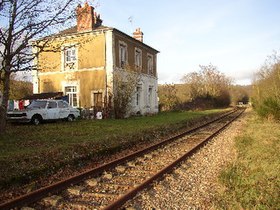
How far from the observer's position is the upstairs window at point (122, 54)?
97.0ft

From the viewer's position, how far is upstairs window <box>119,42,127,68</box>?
2958 cm

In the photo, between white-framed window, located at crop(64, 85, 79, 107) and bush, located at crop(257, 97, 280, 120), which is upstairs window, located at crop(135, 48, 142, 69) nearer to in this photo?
white-framed window, located at crop(64, 85, 79, 107)

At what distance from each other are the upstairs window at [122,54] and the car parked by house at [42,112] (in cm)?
750

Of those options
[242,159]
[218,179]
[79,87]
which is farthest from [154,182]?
[79,87]

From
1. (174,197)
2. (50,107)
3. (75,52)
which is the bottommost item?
(174,197)

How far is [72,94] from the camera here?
29.8m

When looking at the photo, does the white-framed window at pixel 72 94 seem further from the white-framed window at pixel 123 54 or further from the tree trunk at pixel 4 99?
the tree trunk at pixel 4 99

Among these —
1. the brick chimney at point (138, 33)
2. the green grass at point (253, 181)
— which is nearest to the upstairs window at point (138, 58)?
the brick chimney at point (138, 33)

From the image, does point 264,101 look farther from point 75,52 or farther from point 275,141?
point 75,52

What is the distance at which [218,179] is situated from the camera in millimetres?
7531

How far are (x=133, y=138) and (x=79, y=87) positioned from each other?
15768mm

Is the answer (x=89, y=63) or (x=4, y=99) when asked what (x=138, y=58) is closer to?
(x=89, y=63)

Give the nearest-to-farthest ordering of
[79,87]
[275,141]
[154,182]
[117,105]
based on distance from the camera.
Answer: [154,182] < [275,141] < [117,105] < [79,87]

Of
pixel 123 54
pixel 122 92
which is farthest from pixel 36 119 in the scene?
pixel 123 54
